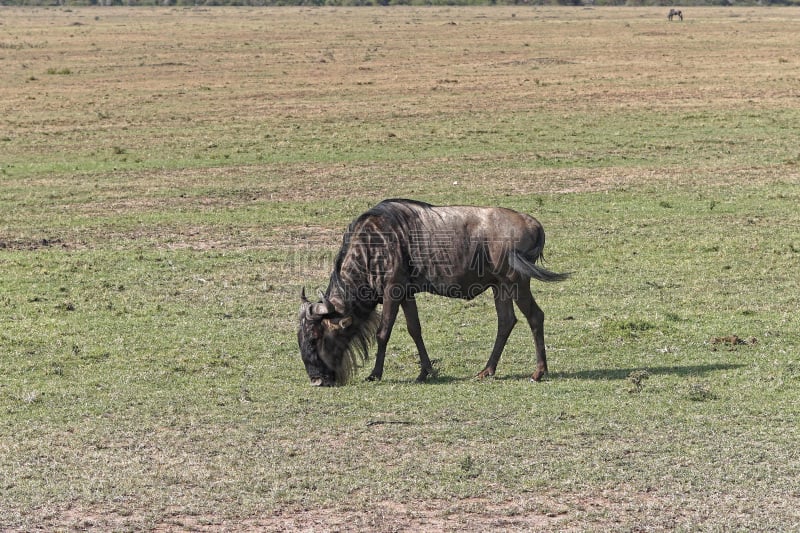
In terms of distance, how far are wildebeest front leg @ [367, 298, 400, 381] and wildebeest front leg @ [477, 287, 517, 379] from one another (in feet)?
2.84

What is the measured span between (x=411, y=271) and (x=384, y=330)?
0.57 meters

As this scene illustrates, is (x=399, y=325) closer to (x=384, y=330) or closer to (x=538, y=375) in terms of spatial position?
(x=384, y=330)

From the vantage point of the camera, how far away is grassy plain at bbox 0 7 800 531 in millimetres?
7852

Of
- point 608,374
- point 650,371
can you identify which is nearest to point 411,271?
point 608,374

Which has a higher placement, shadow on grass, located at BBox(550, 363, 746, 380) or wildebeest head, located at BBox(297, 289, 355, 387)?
wildebeest head, located at BBox(297, 289, 355, 387)

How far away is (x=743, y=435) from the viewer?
8812 millimetres

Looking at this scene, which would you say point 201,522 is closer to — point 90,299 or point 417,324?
point 417,324

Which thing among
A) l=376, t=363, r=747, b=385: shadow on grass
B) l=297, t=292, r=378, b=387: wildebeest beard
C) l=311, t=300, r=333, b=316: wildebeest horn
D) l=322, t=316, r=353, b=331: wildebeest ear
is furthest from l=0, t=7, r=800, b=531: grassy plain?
l=311, t=300, r=333, b=316: wildebeest horn

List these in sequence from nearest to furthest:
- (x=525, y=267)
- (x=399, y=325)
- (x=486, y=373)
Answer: (x=525, y=267)
(x=486, y=373)
(x=399, y=325)

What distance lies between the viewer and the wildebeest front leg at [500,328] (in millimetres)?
10680

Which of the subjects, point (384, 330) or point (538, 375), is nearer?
point (538, 375)

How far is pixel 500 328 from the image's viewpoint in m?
10.8

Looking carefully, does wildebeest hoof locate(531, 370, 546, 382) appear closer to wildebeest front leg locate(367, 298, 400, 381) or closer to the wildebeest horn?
wildebeest front leg locate(367, 298, 400, 381)

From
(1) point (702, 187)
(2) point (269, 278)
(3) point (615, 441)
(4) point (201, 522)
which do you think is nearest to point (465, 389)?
(3) point (615, 441)
